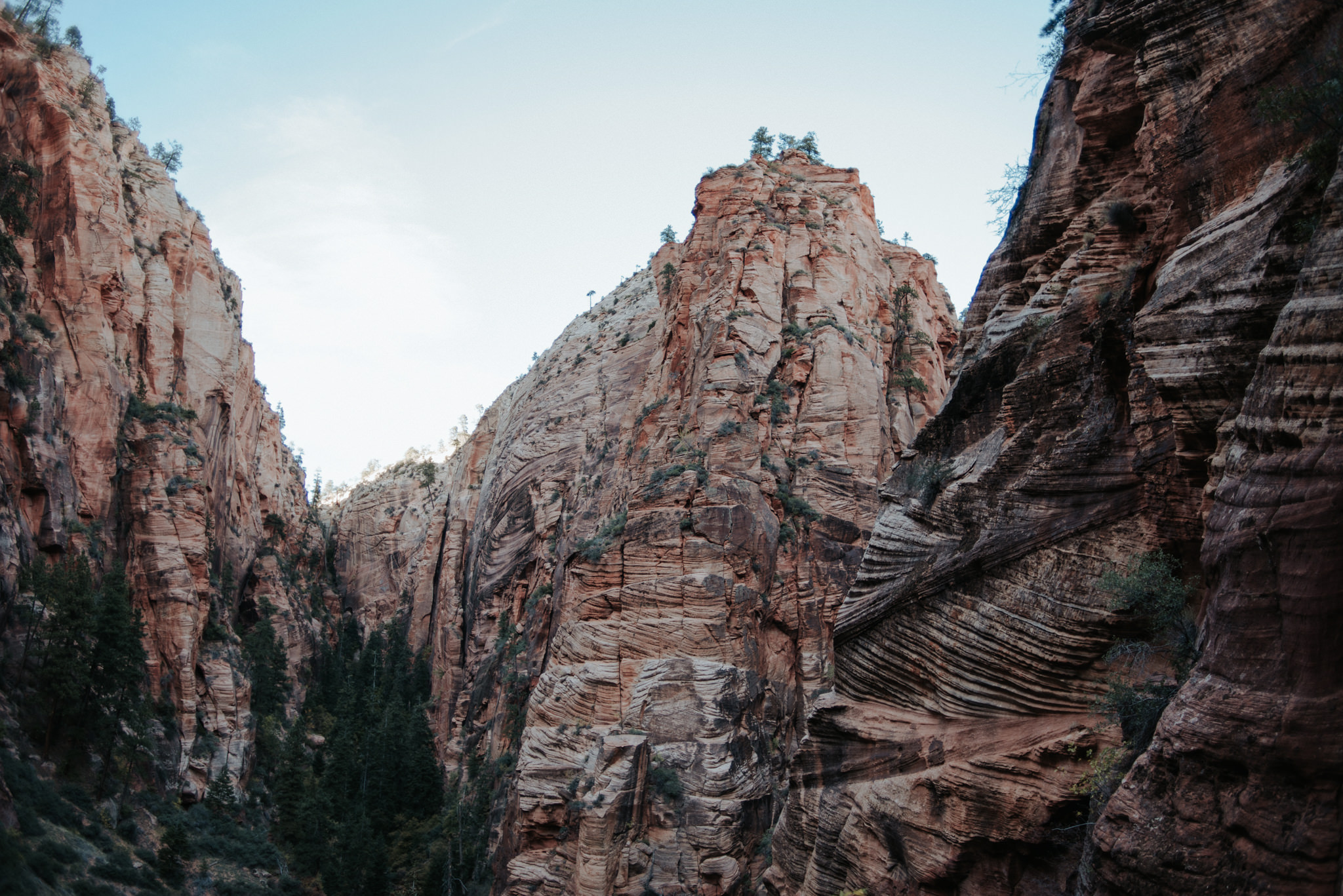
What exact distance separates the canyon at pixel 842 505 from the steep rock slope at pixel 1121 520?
0.05m

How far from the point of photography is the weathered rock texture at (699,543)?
29.0 m

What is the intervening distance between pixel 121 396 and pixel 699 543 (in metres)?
37.4

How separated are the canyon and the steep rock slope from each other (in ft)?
0.16

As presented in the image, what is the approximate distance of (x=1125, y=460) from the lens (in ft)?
41.3

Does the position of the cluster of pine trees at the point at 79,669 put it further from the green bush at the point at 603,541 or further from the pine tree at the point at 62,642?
the green bush at the point at 603,541

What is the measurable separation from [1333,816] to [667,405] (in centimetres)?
3616

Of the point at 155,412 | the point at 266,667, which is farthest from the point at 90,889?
the point at 266,667

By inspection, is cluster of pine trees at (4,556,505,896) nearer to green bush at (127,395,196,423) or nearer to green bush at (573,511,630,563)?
green bush at (127,395,196,423)

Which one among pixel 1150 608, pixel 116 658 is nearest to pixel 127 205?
pixel 116 658

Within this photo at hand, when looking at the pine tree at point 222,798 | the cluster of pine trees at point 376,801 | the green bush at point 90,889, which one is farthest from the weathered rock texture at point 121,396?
the green bush at point 90,889

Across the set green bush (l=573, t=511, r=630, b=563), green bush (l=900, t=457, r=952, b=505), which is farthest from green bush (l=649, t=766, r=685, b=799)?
green bush (l=900, t=457, r=952, b=505)

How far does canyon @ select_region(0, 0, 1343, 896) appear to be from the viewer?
8836mm

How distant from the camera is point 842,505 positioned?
3675 centimetres

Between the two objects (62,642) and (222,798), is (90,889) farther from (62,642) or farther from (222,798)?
(222,798)
